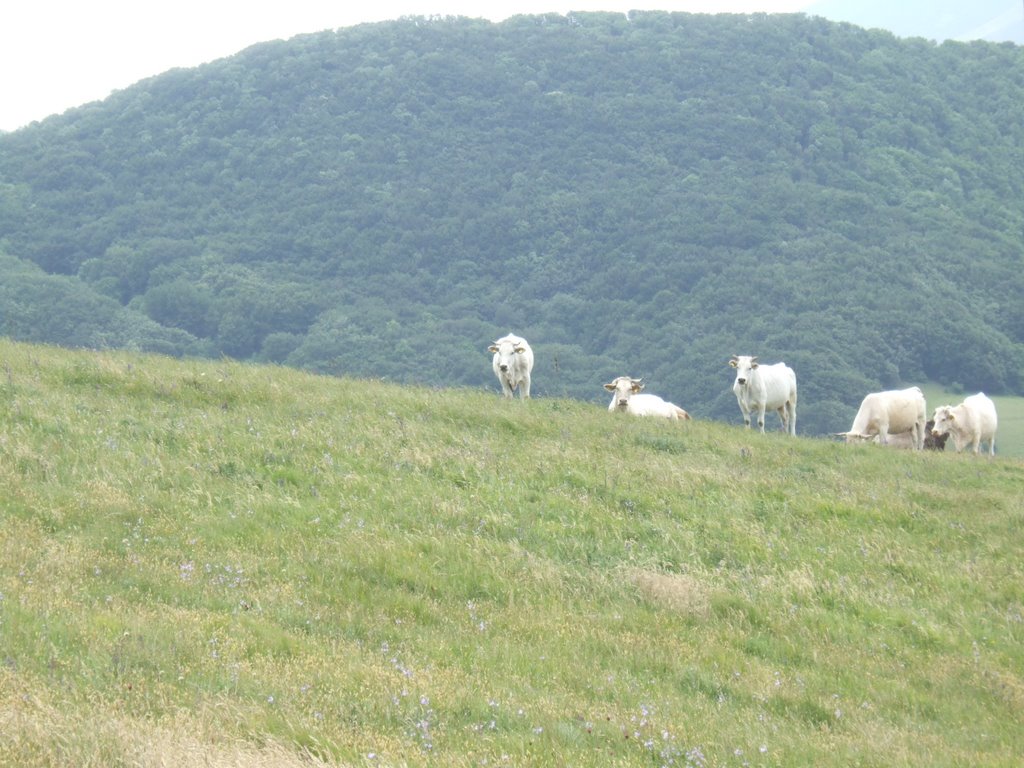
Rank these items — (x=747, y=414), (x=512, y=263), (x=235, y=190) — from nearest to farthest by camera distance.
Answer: (x=747, y=414)
(x=512, y=263)
(x=235, y=190)

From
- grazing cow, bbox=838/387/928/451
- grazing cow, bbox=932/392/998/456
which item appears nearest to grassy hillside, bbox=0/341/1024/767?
grazing cow, bbox=838/387/928/451

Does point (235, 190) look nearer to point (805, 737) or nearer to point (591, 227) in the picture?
point (591, 227)

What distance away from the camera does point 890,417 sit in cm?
2816

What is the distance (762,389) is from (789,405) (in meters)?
2.72

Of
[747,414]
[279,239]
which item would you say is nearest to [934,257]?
[279,239]

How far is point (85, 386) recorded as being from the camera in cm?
1648

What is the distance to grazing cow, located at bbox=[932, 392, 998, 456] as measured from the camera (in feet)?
94.5

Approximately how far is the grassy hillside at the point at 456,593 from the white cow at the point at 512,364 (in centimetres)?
920

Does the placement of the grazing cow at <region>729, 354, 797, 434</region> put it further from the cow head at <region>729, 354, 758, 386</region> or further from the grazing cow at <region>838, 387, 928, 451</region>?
the grazing cow at <region>838, 387, 928, 451</region>

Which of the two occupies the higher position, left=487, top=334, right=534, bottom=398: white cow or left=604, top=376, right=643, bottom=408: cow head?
left=487, top=334, right=534, bottom=398: white cow

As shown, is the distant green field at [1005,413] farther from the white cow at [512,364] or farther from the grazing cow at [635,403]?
the white cow at [512,364]

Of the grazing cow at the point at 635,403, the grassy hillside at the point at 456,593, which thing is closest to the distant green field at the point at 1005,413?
the grazing cow at the point at 635,403

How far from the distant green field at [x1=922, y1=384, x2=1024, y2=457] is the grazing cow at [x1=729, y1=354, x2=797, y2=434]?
1634cm

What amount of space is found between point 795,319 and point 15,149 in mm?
87048
